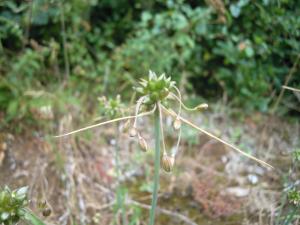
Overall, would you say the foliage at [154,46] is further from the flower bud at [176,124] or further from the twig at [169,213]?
the flower bud at [176,124]

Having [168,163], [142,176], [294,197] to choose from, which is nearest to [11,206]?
[168,163]

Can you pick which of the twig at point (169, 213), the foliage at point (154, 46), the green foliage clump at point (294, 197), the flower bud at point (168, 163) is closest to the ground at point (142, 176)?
the twig at point (169, 213)

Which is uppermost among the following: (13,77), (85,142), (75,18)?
(75,18)

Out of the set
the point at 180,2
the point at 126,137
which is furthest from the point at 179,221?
the point at 180,2

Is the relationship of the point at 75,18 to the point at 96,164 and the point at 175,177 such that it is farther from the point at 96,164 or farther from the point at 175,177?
the point at 175,177

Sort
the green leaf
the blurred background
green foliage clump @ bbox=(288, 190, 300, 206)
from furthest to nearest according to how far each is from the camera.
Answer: the blurred background
green foliage clump @ bbox=(288, 190, 300, 206)
the green leaf

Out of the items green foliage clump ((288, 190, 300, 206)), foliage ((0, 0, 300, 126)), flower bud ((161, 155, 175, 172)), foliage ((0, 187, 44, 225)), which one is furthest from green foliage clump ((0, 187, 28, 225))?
foliage ((0, 0, 300, 126))

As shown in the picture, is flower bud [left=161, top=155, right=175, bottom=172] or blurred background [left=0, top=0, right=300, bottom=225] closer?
flower bud [left=161, top=155, right=175, bottom=172]

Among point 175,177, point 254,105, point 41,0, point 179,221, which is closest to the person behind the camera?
point 179,221

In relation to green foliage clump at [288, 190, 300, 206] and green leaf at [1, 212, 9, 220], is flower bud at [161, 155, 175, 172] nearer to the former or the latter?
green leaf at [1, 212, 9, 220]
